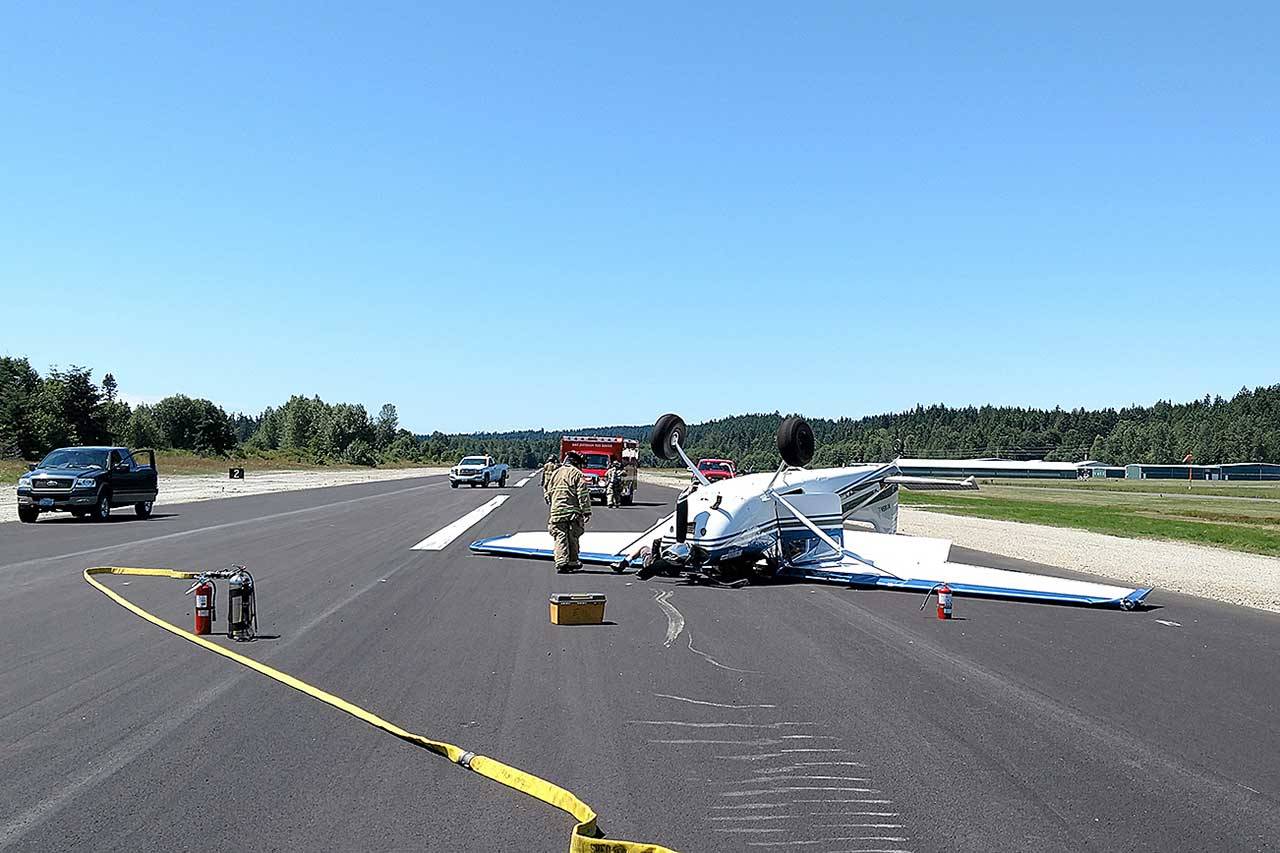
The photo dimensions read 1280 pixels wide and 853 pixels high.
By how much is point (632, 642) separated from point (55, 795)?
6054mm

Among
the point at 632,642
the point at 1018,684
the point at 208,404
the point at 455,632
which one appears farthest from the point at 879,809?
the point at 208,404

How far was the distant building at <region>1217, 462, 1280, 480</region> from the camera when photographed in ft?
424

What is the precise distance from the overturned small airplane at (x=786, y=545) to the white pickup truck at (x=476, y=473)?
44.8 m

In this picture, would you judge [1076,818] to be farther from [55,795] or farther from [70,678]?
[70,678]

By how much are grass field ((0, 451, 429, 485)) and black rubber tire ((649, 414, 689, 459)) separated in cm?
5030

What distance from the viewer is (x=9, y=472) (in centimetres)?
6175

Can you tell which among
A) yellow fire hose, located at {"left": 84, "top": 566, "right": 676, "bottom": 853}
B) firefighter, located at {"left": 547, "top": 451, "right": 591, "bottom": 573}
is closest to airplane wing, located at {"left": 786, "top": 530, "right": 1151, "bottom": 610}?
firefighter, located at {"left": 547, "top": 451, "right": 591, "bottom": 573}

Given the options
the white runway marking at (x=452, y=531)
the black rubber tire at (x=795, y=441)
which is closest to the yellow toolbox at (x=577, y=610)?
the black rubber tire at (x=795, y=441)

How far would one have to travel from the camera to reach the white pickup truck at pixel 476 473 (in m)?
63.4

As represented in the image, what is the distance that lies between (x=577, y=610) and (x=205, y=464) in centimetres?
9660

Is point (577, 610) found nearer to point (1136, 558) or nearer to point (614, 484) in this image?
point (1136, 558)

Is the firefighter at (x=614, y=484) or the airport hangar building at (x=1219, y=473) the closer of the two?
the firefighter at (x=614, y=484)

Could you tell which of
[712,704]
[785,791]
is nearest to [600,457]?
[712,704]

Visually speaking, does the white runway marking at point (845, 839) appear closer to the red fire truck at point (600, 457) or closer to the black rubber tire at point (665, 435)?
the black rubber tire at point (665, 435)
